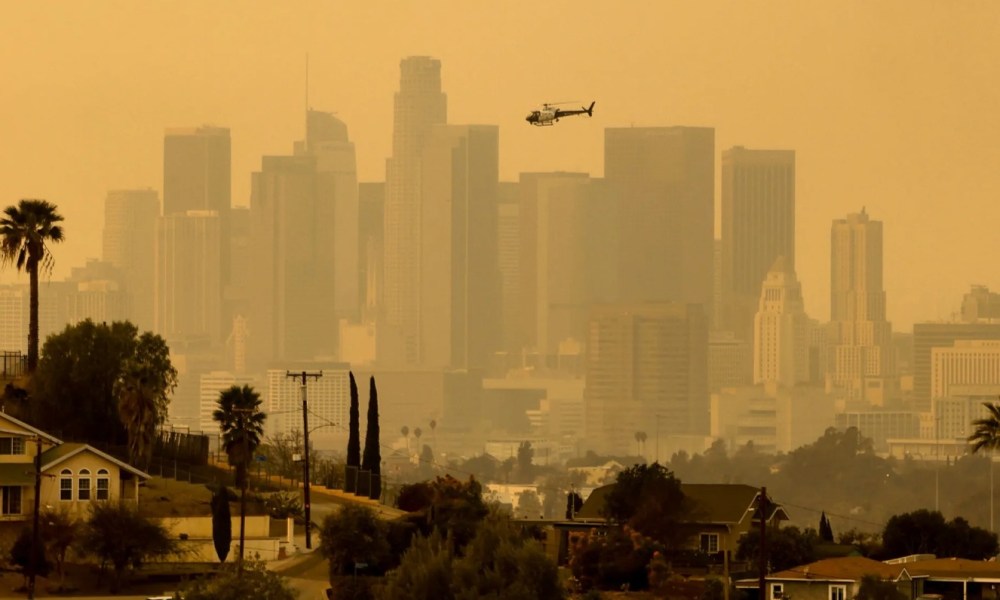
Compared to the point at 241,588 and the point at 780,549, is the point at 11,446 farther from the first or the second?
the point at 780,549

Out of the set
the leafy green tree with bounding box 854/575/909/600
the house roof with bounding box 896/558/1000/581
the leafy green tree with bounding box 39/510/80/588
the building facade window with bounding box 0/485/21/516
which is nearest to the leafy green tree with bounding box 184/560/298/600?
the leafy green tree with bounding box 39/510/80/588

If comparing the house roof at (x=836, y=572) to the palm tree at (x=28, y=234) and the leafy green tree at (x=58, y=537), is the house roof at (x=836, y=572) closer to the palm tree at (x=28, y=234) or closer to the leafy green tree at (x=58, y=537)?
the leafy green tree at (x=58, y=537)

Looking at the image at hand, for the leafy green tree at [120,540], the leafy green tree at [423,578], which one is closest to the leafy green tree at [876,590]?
the leafy green tree at [423,578]

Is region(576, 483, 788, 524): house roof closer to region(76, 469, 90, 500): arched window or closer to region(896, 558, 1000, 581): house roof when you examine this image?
region(896, 558, 1000, 581): house roof

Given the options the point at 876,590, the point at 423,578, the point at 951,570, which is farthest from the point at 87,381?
the point at 876,590

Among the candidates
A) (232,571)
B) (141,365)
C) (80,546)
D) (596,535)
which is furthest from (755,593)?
(141,365)

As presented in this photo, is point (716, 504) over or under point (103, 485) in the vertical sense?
under
